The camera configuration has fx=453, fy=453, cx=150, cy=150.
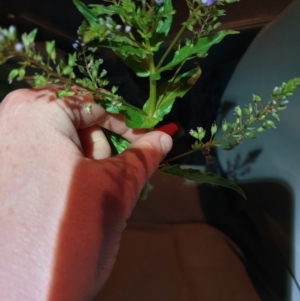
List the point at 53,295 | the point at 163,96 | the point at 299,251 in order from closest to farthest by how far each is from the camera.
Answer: the point at 53,295 → the point at 163,96 → the point at 299,251

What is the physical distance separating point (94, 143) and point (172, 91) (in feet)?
0.34

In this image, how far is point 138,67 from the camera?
17.1 inches

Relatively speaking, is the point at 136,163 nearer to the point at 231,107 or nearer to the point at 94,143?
the point at 94,143

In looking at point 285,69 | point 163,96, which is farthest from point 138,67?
point 285,69

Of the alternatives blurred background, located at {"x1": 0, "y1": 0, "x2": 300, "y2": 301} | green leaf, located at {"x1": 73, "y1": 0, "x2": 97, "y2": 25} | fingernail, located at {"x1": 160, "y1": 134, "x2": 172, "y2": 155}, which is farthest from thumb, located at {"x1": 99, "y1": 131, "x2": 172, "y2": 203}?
blurred background, located at {"x1": 0, "y1": 0, "x2": 300, "y2": 301}

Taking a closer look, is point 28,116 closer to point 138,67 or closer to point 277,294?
point 138,67

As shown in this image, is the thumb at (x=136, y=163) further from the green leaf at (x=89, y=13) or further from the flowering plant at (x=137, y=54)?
the green leaf at (x=89, y=13)

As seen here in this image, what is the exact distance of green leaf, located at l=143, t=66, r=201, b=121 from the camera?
0.46 m

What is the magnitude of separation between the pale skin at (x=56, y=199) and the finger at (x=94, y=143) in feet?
0.15

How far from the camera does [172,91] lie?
470mm

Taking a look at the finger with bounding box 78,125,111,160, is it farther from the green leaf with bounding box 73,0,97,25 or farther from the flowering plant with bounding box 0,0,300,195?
the green leaf with bounding box 73,0,97,25

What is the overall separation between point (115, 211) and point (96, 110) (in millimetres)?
115

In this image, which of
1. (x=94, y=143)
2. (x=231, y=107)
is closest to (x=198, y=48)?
(x=94, y=143)

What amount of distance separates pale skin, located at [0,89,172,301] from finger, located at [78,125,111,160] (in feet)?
0.15
